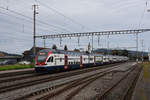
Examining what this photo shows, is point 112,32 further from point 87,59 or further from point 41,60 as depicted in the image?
point 41,60

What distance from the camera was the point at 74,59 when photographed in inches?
1104

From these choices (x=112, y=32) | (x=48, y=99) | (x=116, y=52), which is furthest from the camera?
(x=116, y=52)

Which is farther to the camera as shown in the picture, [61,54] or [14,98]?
[61,54]

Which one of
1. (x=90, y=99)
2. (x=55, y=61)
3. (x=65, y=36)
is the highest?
(x=65, y=36)

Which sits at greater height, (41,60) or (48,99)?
(41,60)

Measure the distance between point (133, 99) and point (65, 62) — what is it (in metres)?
16.3

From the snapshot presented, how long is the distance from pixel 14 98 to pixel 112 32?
24.4 meters

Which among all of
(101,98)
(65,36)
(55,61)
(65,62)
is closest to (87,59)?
(65,36)

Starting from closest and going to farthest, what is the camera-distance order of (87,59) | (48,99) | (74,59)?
(48,99) → (74,59) → (87,59)

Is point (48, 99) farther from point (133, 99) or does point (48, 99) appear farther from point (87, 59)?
point (87, 59)

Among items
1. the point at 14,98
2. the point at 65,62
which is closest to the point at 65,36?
the point at 65,62

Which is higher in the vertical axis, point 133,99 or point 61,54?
point 61,54

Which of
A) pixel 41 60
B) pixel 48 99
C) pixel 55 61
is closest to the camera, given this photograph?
pixel 48 99

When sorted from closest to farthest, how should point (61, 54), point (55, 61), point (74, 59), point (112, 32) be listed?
point (55, 61) → point (61, 54) → point (74, 59) → point (112, 32)
